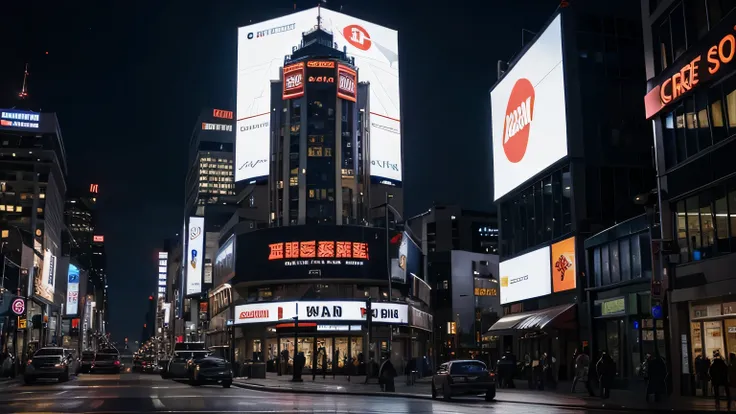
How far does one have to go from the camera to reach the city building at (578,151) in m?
44.6

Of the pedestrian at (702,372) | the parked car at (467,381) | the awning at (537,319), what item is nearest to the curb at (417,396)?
the parked car at (467,381)

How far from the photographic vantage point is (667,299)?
32.7 m

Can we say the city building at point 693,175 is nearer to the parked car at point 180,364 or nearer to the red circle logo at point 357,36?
the parked car at point 180,364

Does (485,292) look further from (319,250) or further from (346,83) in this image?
(319,250)

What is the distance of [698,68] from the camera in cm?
3031

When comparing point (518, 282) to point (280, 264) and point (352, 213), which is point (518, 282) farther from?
point (352, 213)

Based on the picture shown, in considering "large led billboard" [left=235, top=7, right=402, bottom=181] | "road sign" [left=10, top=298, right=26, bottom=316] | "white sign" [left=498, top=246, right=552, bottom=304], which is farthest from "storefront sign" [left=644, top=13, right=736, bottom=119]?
"large led billboard" [left=235, top=7, right=402, bottom=181]

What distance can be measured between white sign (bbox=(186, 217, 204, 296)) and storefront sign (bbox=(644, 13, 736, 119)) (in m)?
98.1

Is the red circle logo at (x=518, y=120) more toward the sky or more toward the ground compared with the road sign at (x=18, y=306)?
more toward the sky

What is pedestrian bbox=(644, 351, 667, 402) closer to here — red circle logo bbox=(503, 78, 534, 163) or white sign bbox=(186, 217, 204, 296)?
red circle logo bbox=(503, 78, 534, 163)

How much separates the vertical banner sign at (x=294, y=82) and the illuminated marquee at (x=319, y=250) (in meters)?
23.5

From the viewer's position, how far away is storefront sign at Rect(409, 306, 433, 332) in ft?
254

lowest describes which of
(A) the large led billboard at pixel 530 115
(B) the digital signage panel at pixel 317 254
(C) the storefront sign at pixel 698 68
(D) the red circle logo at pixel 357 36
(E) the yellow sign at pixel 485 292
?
(E) the yellow sign at pixel 485 292

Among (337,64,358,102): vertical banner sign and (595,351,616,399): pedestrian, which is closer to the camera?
(595,351,616,399): pedestrian
